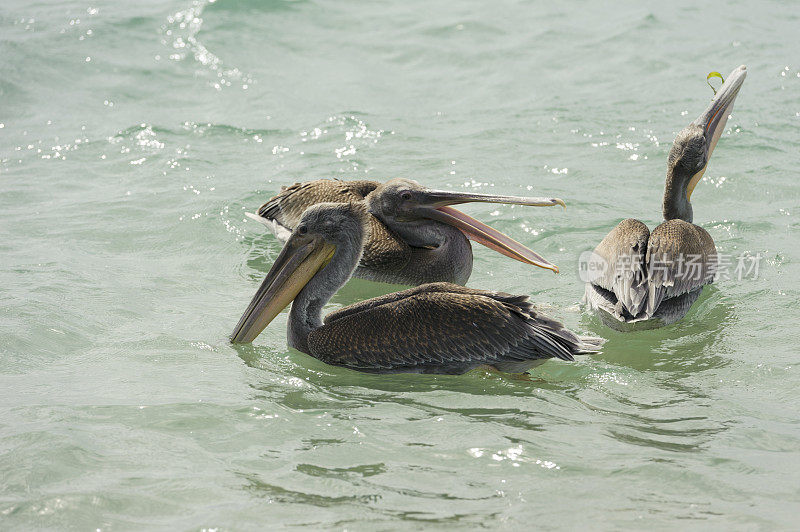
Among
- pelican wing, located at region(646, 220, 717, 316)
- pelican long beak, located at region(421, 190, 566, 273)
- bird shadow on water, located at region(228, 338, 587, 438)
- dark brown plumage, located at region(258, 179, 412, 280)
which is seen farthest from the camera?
dark brown plumage, located at region(258, 179, 412, 280)

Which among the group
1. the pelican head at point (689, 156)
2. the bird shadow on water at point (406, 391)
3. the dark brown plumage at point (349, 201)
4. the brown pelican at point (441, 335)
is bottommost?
the bird shadow on water at point (406, 391)

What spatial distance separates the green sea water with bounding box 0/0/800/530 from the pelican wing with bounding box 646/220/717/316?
0.25 m

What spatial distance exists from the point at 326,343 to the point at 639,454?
67.1 inches

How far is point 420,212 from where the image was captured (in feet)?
20.1

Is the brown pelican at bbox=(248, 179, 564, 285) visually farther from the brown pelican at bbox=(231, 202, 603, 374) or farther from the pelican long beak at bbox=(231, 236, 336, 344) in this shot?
the brown pelican at bbox=(231, 202, 603, 374)

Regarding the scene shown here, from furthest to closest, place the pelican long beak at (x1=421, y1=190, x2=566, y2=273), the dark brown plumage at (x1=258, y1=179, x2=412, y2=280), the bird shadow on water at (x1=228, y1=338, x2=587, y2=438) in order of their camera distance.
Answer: the dark brown plumage at (x1=258, y1=179, x2=412, y2=280) → the pelican long beak at (x1=421, y1=190, x2=566, y2=273) → the bird shadow on water at (x1=228, y1=338, x2=587, y2=438)

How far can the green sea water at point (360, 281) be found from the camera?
3.49 meters

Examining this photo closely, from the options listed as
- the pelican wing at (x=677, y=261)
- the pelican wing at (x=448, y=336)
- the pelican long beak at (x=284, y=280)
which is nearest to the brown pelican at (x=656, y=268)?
the pelican wing at (x=677, y=261)

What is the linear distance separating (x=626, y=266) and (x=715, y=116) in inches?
63.1

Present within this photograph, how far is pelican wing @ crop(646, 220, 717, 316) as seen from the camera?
512 centimetres

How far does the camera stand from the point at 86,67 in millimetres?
10688

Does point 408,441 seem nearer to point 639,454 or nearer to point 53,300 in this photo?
point 639,454

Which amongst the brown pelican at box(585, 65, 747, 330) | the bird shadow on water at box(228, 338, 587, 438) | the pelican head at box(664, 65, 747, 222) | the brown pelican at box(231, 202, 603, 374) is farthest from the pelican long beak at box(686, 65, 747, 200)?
the bird shadow on water at box(228, 338, 587, 438)

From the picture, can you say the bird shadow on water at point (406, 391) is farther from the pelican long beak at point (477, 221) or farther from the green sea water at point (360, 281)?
the pelican long beak at point (477, 221)
